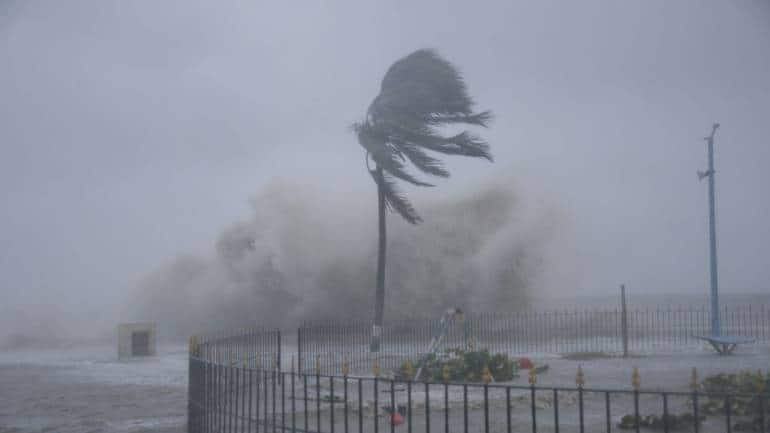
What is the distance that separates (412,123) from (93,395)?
13837 mm

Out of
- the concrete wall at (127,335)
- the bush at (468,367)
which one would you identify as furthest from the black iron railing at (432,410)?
the concrete wall at (127,335)

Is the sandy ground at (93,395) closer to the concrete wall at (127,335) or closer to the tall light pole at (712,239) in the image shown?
the concrete wall at (127,335)

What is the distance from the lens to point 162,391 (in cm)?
1489

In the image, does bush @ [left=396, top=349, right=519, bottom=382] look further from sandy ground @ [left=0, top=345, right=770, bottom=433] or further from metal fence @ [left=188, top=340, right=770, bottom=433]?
metal fence @ [left=188, top=340, right=770, bottom=433]

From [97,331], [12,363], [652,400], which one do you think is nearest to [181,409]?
[652,400]

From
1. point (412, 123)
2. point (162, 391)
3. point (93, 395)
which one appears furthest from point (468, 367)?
point (412, 123)

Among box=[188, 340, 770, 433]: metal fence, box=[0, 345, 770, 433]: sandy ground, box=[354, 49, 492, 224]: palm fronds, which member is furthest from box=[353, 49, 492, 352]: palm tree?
box=[188, 340, 770, 433]: metal fence

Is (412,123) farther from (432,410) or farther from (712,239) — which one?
(432,410)

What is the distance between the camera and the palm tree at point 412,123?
23.2m

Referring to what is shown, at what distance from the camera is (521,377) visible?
15.2 meters

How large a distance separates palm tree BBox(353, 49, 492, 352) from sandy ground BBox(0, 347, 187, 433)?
8331 millimetres

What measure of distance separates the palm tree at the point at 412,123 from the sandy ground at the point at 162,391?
6.35 meters

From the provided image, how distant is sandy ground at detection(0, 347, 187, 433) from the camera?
11242 mm

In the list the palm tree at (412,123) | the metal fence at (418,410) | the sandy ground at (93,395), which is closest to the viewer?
the metal fence at (418,410)
